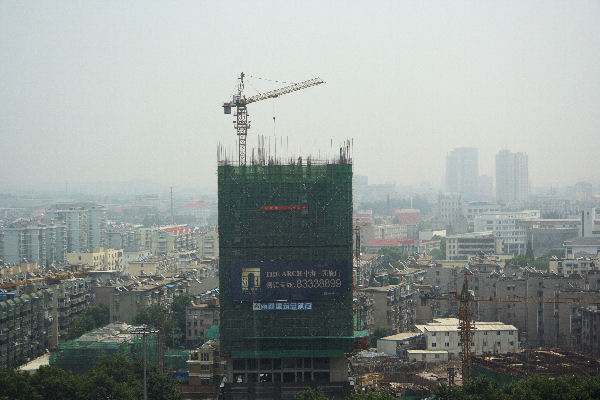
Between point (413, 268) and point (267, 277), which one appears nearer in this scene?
point (267, 277)

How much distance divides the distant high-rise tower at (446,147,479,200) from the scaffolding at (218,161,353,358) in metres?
129

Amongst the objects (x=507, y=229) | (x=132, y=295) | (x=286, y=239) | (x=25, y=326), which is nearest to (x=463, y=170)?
(x=507, y=229)

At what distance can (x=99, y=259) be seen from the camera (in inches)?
2163

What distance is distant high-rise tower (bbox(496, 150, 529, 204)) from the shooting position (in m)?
127

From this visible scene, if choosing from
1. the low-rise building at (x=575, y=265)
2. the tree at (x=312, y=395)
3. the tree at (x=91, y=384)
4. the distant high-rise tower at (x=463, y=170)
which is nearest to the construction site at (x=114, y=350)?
the tree at (x=91, y=384)

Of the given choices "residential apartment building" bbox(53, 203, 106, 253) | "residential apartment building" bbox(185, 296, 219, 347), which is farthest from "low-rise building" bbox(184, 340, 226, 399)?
"residential apartment building" bbox(53, 203, 106, 253)

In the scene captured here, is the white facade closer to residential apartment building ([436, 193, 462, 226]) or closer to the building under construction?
the building under construction

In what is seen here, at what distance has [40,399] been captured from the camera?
20.7m

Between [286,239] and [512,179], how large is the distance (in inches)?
4347

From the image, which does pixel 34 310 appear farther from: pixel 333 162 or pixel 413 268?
pixel 413 268

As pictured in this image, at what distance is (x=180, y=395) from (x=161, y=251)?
48647mm

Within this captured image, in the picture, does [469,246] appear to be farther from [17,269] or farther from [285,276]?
[285,276]

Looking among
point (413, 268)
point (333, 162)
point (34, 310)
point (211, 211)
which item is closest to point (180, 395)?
point (333, 162)

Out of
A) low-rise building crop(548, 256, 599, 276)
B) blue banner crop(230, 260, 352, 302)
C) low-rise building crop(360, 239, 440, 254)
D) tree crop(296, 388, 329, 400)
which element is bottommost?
tree crop(296, 388, 329, 400)
